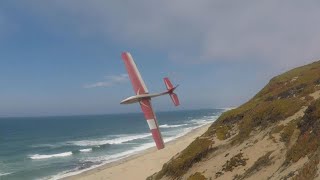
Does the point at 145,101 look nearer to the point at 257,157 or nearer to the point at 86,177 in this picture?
the point at 257,157

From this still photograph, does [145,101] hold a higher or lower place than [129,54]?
lower

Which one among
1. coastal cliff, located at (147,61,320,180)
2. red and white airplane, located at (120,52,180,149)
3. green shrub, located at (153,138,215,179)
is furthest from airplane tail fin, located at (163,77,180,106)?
green shrub, located at (153,138,215,179)

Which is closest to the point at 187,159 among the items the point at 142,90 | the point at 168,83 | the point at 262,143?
the point at 262,143

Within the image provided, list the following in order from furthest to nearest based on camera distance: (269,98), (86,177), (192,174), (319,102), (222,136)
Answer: (86,177)
(269,98)
(222,136)
(192,174)
(319,102)

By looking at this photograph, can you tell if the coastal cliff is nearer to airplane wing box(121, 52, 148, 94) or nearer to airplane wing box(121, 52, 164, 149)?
airplane wing box(121, 52, 164, 149)

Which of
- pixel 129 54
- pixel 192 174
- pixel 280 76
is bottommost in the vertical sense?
pixel 192 174

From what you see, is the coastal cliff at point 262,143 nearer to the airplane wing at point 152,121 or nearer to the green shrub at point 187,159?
the green shrub at point 187,159

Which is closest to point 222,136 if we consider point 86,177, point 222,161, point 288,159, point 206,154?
point 206,154
